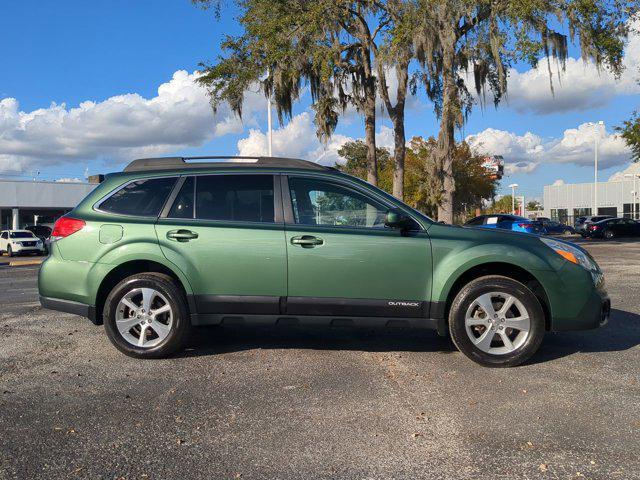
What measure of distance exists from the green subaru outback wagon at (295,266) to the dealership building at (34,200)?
4677 centimetres

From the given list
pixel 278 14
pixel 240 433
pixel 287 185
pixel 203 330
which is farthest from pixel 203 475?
pixel 278 14

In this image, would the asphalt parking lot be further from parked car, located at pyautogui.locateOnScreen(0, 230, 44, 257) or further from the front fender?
parked car, located at pyautogui.locateOnScreen(0, 230, 44, 257)

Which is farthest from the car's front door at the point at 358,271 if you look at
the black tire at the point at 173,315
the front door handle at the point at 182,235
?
the black tire at the point at 173,315

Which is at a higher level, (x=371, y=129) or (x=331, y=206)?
(x=371, y=129)

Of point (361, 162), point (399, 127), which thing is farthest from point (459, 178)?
point (399, 127)

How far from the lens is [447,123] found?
65.1ft

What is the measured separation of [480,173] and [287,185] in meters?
42.7

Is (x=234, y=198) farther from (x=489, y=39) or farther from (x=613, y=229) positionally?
(x=613, y=229)

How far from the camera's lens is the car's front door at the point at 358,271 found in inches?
199

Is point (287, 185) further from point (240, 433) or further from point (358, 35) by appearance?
point (358, 35)

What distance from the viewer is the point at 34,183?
50.4 m

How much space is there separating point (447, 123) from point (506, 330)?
52.1 ft

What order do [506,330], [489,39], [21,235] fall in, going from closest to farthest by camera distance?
[506,330] < [489,39] < [21,235]

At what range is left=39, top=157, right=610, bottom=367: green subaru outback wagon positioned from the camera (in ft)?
16.5
